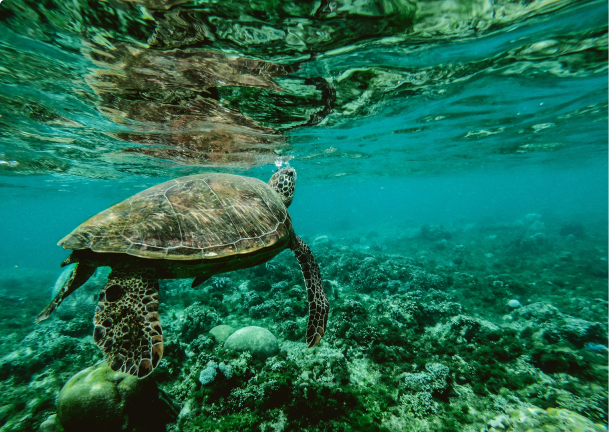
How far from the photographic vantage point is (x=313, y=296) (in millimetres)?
4793

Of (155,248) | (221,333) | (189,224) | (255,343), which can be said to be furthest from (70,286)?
(221,333)

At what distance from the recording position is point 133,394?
3658mm

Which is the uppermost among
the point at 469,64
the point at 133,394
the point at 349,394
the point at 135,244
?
the point at 469,64

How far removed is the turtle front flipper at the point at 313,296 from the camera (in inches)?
164

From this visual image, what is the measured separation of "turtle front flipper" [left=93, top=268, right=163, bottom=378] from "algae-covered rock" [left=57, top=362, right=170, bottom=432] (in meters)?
1.18

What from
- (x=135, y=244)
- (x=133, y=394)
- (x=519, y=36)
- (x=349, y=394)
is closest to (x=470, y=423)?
(x=349, y=394)

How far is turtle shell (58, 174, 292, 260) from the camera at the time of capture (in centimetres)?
344

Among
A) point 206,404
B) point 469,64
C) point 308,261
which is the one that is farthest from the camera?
point 469,64

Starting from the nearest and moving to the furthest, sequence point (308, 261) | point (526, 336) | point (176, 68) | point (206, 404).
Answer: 1. point (206, 404)
2. point (308, 261)
3. point (176, 68)
4. point (526, 336)

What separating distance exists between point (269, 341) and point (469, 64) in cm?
990

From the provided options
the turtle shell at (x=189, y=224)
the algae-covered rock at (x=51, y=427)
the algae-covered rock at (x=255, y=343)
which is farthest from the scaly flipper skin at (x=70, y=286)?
the algae-covered rock at (x=255, y=343)

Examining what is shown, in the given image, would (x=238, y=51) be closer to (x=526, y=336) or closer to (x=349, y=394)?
(x=349, y=394)

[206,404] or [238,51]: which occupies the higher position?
[238,51]

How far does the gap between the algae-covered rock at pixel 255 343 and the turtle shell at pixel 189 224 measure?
3.05 m
